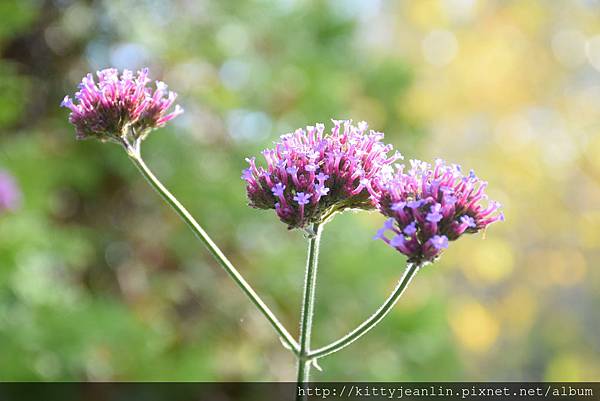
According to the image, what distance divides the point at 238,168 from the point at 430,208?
194 inches

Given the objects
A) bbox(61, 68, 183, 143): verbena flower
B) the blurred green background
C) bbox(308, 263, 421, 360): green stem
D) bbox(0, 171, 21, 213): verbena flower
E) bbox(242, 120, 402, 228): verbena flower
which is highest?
the blurred green background

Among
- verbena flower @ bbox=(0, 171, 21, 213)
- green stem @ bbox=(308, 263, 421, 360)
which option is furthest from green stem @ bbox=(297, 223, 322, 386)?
verbena flower @ bbox=(0, 171, 21, 213)

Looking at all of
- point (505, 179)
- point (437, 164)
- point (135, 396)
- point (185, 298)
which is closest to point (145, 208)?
point (185, 298)

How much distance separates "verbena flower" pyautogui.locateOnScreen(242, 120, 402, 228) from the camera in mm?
1105

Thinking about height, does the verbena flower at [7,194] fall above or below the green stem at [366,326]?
above

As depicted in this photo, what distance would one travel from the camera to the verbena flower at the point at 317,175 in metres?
1.11

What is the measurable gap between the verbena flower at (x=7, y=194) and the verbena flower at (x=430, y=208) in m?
2.70

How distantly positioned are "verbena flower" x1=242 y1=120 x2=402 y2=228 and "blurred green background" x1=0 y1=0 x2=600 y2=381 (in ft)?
9.42

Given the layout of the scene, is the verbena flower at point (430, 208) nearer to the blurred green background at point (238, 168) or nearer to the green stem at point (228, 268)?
the green stem at point (228, 268)

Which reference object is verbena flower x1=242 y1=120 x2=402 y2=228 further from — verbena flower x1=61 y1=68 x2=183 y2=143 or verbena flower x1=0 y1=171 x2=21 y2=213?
verbena flower x1=0 y1=171 x2=21 y2=213

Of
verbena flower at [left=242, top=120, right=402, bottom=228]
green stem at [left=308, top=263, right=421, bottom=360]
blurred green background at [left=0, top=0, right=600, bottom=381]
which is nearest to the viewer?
green stem at [left=308, top=263, right=421, bottom=360]

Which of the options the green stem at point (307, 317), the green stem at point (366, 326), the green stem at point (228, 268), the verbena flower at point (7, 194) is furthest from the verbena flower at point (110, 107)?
the verbena flower at point (7, 194)

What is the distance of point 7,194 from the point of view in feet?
11.1

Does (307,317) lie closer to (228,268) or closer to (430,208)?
(228,268)
